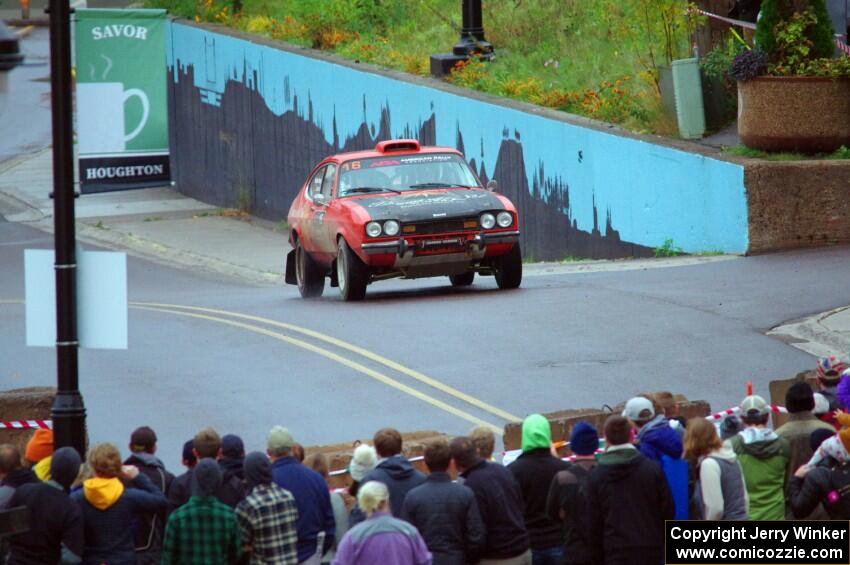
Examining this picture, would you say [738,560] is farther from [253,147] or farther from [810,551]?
[253,147]

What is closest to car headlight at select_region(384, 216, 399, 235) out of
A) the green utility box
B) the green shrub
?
the green shrub

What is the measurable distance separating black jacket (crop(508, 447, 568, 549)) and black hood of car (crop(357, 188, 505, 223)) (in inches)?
434

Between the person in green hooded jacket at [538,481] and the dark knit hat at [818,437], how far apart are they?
152cm

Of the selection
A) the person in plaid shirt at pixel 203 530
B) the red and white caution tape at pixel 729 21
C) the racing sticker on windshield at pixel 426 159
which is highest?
the red and white caution tape at pixel 729 21

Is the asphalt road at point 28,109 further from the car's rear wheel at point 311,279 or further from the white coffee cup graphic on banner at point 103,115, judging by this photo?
the white coffee cup graphic on banner at point 103,115

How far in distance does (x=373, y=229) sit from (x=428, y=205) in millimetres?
825

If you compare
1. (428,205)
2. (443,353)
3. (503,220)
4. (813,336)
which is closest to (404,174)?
(428,205)

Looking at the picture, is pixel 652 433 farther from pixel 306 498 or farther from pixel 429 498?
pixel 306 498

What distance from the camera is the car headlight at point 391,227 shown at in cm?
1952

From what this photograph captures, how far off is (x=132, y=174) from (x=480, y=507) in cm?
355

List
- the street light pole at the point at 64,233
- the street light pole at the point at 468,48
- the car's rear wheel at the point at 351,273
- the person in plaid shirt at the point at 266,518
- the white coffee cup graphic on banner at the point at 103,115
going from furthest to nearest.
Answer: the street light pole at the point at 468,48
the car's rear wheel at the point at 351,273
the white coffee cup graphic on banner at the point at 103,115
the street light pole at the point at 64,233
the person in plaid shirt at the point at 266,518

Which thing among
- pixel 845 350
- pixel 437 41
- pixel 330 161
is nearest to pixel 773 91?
pixel 330 161

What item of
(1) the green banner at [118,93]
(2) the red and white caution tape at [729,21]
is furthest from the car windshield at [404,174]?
(1) the green banner at [118,93]

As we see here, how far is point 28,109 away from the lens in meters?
51.9
